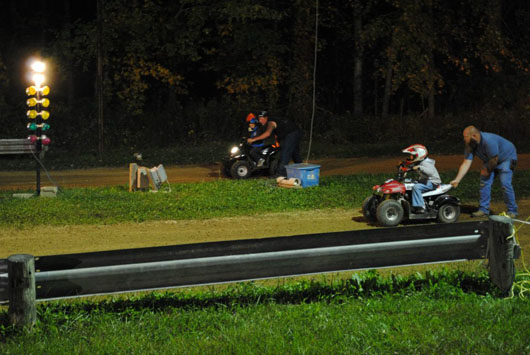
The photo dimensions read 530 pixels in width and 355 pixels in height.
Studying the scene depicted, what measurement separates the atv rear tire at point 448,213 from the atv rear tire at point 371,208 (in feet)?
3.59

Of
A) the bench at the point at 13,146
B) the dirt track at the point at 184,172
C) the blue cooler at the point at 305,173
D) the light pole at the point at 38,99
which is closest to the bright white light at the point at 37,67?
the light pole at the point at 38,99

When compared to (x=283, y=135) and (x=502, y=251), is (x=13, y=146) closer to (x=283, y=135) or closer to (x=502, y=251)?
(x=283, y=135)

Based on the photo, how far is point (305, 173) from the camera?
1656cm

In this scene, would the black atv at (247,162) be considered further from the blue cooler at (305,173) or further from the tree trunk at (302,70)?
the tree trunk at (302,70)

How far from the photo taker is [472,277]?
25.2ft

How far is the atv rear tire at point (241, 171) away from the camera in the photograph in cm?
1883

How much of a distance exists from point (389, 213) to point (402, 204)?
326 mm

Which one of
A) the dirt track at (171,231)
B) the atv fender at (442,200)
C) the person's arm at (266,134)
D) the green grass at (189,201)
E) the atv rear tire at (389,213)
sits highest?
the person's arm at (266,134)

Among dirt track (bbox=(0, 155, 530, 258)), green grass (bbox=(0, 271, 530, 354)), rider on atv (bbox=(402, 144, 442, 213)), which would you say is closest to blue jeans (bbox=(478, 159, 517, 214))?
dirt track (bbox=(0, 155, 530, 258))

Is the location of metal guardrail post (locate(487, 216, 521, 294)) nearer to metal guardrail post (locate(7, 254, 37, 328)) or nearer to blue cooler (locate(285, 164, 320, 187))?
metal guardrail post (locate(7, 254, 37, 328))

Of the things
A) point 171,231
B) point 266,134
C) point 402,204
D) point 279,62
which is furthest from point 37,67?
point 279,62

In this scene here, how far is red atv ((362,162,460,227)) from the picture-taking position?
39.6 ft

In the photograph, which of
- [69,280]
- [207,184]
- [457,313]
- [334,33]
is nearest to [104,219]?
[207,184]

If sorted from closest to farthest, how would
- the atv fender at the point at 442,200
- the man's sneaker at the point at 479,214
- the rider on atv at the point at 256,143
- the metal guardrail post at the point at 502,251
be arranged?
the metal guardrail post at the point at 502,251 → the atv fender at the point at 442,200 → the man's sneaker at the point at 479,214 → the rider on atv at the point at 256,143
